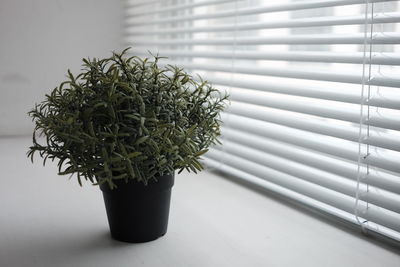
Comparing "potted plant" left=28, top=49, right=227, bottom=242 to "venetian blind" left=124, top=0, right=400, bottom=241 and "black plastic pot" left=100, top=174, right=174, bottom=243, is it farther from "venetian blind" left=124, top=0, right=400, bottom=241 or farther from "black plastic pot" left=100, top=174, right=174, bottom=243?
"venetian blind" left=124, top=0, right=400, bottom=241

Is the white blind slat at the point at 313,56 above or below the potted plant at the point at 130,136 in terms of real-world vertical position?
above

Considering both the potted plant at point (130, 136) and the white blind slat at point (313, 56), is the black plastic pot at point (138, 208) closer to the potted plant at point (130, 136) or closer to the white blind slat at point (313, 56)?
the potted plant at point (130, 136)

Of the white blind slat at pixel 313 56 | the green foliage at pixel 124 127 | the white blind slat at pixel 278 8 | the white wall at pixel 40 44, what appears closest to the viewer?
the green foliage at pixel 124 127

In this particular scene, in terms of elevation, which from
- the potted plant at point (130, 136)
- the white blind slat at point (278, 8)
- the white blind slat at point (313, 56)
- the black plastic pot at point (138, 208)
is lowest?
the black plastic pot at point (138, 208)

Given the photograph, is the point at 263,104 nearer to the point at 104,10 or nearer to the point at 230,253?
the point at 230,253

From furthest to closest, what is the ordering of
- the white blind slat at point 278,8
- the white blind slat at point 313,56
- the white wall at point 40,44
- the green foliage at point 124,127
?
the white wall at point 40,44 → the white blind slat at point 278,8 → the white blind slat at point 313,56 → the green foliage at point 124,127

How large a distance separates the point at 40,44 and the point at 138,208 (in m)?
1.35

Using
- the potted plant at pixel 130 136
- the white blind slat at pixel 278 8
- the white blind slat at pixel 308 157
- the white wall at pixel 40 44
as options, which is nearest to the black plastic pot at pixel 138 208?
the potted plant at pixel 130 136

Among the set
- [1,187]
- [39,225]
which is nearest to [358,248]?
[39,225]

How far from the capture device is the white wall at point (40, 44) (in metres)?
1.95

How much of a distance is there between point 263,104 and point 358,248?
482 mm

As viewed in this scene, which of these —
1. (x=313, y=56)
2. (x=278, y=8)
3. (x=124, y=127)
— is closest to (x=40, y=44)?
(x=278, y=8)

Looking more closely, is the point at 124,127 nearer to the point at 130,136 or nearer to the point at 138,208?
the point at 130,136

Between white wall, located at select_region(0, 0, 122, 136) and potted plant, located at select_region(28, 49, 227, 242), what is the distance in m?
1.22
